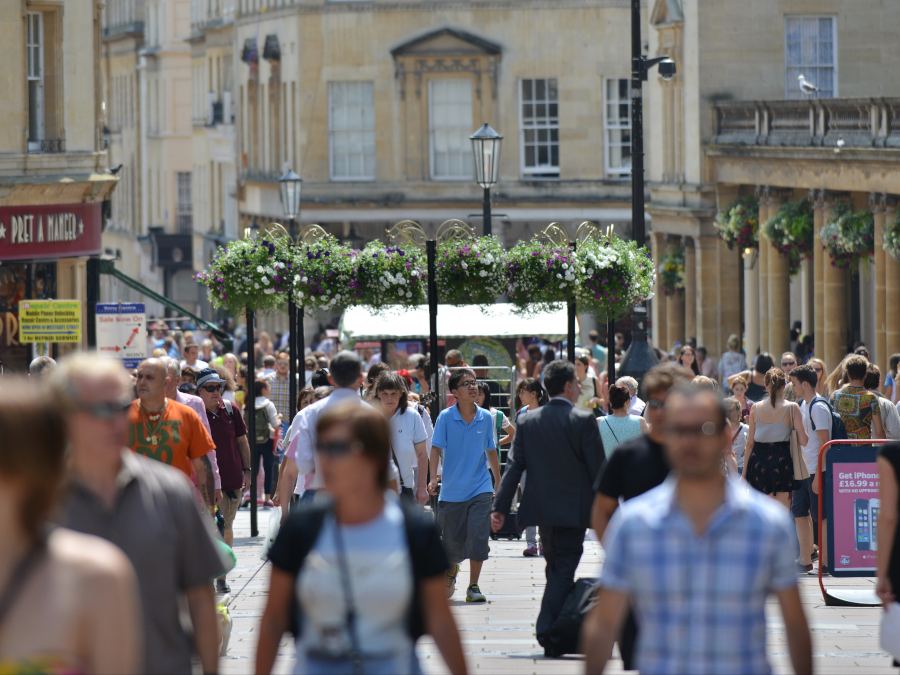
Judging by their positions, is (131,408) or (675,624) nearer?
(675,624)

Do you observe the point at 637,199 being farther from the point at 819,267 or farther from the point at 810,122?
the point at 810,122

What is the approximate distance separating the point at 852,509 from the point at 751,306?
71.7 ft

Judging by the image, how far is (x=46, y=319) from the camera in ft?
64.3

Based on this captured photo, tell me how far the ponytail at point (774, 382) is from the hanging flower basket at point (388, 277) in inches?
172

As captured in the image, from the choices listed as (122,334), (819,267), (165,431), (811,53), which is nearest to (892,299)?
(819,267)

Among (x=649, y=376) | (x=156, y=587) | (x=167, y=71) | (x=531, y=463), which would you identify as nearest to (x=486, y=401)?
(x=531, y=463)

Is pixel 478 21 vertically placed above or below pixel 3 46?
above

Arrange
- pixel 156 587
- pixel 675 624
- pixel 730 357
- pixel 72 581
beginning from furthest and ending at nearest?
pixel 730 357 < pixel 156 587 < pixel 675 624 < pixel 72 581

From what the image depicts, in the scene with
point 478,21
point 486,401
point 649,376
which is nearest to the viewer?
point 649,376

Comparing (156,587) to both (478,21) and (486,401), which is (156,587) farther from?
(478,21)

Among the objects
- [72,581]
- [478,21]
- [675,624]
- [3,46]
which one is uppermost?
[478,21]

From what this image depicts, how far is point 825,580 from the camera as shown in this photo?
12055mm

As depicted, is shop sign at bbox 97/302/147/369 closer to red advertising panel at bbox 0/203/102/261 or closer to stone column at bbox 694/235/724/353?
red advertising panel at bbox 0/203/102/261

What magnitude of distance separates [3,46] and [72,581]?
20985mm
